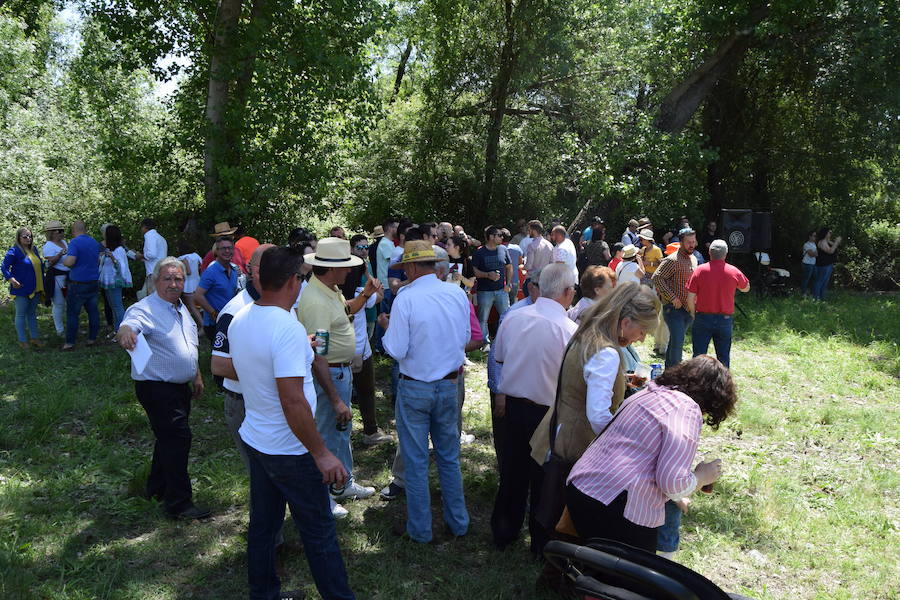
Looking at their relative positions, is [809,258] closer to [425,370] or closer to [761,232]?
[761,232]

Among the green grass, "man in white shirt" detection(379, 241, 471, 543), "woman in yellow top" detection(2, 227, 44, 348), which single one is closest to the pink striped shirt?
the green grass

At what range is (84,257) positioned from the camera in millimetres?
9438

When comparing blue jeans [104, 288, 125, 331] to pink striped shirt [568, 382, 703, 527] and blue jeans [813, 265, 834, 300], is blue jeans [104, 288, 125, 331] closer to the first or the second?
pink striped shirt [568, 382, 703, 527]

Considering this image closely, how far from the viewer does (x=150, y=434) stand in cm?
664

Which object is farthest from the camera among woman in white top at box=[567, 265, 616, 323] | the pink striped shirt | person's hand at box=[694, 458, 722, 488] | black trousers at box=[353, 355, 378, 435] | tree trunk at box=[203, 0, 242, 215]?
tree trunk at box=[203, 0, 242, 215]

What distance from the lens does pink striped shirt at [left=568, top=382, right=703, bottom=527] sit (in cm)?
288

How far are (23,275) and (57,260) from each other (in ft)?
1.62

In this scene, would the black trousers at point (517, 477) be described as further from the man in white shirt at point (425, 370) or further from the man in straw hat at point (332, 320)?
the man in straw hat at point (332, 320)

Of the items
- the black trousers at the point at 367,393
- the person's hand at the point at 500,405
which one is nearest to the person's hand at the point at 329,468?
the person's hand at the point at 500,405

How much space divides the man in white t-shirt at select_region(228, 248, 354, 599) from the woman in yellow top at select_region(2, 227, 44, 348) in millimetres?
7621

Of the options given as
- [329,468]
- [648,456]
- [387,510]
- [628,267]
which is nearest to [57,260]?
[387,510]

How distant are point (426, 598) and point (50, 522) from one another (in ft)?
8.75

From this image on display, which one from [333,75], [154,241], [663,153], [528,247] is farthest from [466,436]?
[663,153]

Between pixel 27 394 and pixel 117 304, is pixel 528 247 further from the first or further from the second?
pixel 27 394
